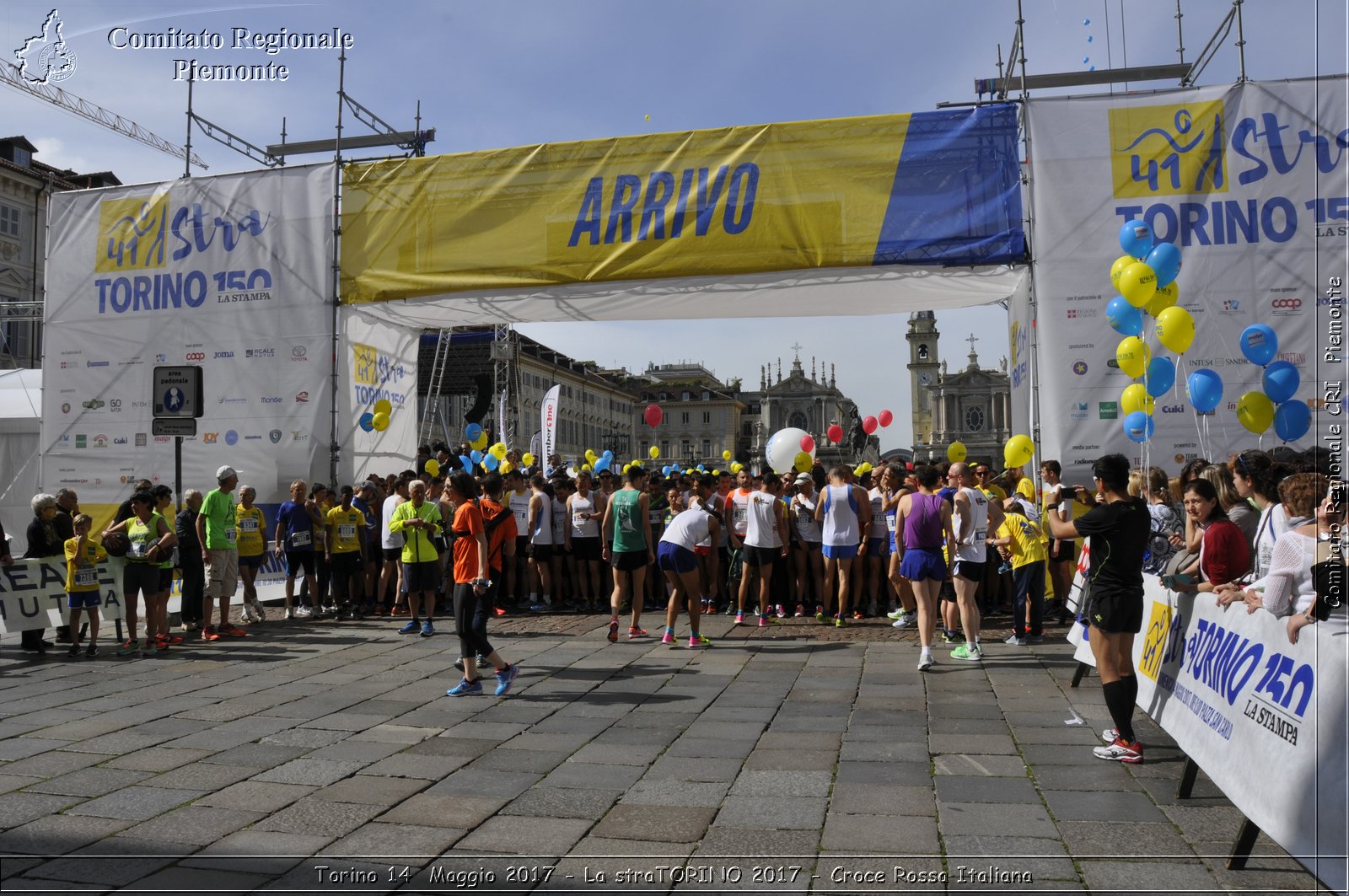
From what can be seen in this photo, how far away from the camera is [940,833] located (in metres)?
4.17

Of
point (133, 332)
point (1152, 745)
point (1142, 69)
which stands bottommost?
point (1152, 745)

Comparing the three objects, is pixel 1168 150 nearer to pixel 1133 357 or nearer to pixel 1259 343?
pixel 1259 343

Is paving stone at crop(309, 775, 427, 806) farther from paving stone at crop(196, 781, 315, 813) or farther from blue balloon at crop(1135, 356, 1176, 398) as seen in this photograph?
blue balloon at crop(1135, 356, 1176, 398)

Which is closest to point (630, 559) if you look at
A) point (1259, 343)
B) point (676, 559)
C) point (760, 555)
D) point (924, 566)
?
point (676, 559)

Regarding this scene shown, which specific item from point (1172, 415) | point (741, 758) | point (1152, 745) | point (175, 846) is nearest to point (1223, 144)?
point (1172, 415)

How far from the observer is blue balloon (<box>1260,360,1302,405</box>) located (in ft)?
29.5

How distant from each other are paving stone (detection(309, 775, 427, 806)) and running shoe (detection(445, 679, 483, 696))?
2073 millimetres

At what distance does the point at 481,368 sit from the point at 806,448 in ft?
58.8

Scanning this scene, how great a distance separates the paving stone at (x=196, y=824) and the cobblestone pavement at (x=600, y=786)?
1cm

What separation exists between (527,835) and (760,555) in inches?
256

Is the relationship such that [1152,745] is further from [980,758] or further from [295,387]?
[295,387]

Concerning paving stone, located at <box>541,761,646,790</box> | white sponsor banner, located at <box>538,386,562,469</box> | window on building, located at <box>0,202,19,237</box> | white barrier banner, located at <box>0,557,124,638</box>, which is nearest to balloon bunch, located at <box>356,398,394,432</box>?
white barrier banner, located at <box>0,557,124,638</box>

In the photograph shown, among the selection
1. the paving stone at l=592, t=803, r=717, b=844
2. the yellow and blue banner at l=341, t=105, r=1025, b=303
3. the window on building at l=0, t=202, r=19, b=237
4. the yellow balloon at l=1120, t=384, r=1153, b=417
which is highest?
the window on building at l=0, t=202, r=19, b=237

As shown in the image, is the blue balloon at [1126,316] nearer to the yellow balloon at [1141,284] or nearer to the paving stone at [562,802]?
the yellow balloon at [1141,284]
